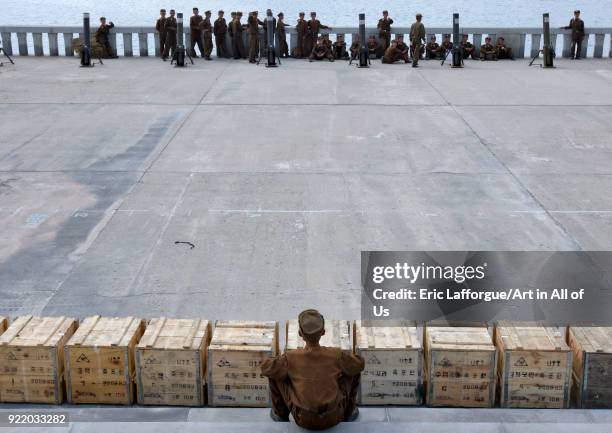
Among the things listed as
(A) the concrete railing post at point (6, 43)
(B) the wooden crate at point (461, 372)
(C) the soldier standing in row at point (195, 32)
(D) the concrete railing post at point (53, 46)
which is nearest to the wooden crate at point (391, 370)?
(B) the wooden crate at point (461, 372)

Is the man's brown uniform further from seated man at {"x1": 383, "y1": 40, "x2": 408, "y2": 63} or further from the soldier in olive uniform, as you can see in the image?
the soldier in olive uniform

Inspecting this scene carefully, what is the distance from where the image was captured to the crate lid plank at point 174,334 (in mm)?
7824

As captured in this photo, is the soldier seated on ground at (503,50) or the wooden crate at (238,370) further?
the soldier seated on ground at (503,50)

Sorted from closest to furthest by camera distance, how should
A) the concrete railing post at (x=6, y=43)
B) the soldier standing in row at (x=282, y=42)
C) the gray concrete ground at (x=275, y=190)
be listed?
the gray concrete ground at (x=275, y=190) < the soldier standing in row at (x=282, y=42) < the concrete railing post at (x=6, y=43)

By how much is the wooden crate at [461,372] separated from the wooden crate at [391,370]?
0.12 m

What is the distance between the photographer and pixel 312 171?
1523 centimetres

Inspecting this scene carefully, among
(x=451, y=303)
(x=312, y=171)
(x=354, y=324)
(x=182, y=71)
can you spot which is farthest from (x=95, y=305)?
(x=182, y=71)

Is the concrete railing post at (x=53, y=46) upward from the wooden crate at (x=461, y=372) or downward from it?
upward

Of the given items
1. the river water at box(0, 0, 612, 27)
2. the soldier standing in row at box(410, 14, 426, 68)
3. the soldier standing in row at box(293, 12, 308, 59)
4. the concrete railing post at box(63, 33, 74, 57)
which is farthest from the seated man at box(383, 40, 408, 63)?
the river water at box(0, 0, 612, 27)

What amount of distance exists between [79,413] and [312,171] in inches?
325

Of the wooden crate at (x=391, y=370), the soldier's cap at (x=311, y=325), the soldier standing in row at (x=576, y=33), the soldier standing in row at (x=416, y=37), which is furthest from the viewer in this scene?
the soldier standing in row at (x=576, y=33)

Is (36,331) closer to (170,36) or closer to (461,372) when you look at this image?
(461,372)

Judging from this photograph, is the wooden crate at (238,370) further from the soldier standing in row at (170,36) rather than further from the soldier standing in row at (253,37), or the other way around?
the soldier standing in row at (170,36)

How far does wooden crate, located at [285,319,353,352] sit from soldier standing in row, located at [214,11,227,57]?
22.3 meters
